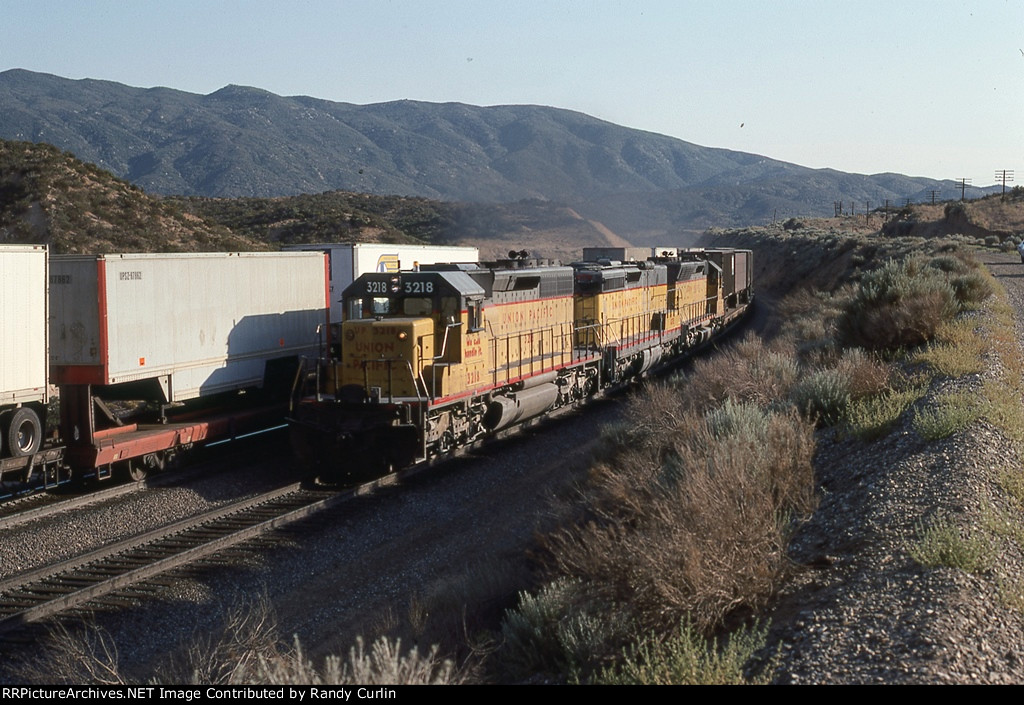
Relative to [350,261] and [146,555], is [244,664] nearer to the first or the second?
[146,555]

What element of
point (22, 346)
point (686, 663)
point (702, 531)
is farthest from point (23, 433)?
point (686, 663)

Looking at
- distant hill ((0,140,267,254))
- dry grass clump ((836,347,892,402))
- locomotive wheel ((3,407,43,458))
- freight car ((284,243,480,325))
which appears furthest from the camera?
distant hill ((0,140,267,254))

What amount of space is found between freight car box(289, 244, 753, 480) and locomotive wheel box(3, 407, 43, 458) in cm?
378

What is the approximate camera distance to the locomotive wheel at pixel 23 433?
13266 mm

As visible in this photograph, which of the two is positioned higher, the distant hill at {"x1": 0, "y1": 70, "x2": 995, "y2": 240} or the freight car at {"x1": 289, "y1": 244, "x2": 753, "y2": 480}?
the distant hill at {"x1": 0, "y1": 70, "x2": 995, "y2": 240}

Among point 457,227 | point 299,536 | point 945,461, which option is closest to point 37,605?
point 299,536

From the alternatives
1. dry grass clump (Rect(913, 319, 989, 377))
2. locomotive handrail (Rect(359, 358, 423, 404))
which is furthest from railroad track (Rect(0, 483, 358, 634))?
dry grass clump (Rect(913, 319, 989, 377))

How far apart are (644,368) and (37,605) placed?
18004 millimetres

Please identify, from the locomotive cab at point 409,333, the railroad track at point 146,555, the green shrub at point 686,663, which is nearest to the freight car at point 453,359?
the locomotive cab at point 409,333

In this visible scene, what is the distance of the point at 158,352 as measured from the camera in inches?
611

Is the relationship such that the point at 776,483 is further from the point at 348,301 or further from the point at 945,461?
the point at 348,301

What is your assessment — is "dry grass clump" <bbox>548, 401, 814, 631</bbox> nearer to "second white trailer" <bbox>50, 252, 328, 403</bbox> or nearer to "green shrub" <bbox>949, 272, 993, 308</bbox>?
"second white trailer" <bbox>50, 252, 328, 403</bbox>

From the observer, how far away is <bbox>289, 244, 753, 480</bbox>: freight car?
48.6ft
